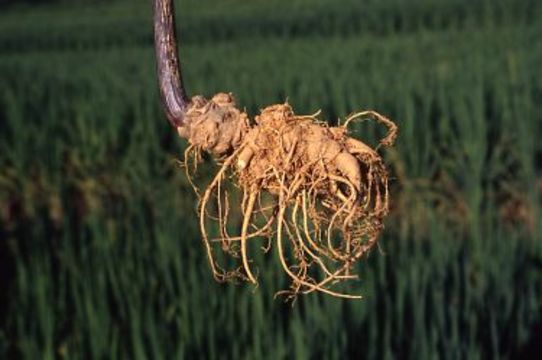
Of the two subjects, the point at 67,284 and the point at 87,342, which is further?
the point at 67,284

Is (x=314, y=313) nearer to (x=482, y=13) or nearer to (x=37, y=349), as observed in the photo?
(x=37, y=349)

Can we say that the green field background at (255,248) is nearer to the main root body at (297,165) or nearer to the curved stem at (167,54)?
the main root body at (297,165)

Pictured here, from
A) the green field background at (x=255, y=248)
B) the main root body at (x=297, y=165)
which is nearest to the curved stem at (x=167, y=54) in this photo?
the main root body at (x=297, y=165)

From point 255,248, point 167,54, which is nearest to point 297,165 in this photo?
point 167,54

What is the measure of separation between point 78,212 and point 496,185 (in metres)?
1.66

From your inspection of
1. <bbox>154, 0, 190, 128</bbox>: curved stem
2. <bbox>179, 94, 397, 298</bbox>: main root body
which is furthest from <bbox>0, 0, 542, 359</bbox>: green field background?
<bbox>154, 0, 190, 128</bbox>: curved stem

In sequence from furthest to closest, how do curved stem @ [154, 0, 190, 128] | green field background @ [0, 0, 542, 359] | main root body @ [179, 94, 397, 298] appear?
1. green field background @ [0, 0, 542, 359]
2. main root body @ [179, 94, 397, 298]
3. curved stem @ [154, 0, 190, 128]

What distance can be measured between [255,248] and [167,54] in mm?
1300

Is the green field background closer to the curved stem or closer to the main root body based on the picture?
the main root body

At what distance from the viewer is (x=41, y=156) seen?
4359 mm

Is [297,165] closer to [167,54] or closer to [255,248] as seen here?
Result: [167,54]

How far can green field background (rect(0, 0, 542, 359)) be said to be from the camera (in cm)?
232

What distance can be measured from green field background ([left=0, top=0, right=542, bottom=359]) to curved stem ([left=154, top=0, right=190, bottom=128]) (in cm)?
30

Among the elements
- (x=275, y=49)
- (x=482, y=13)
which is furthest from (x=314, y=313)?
(x=482, y=13)
